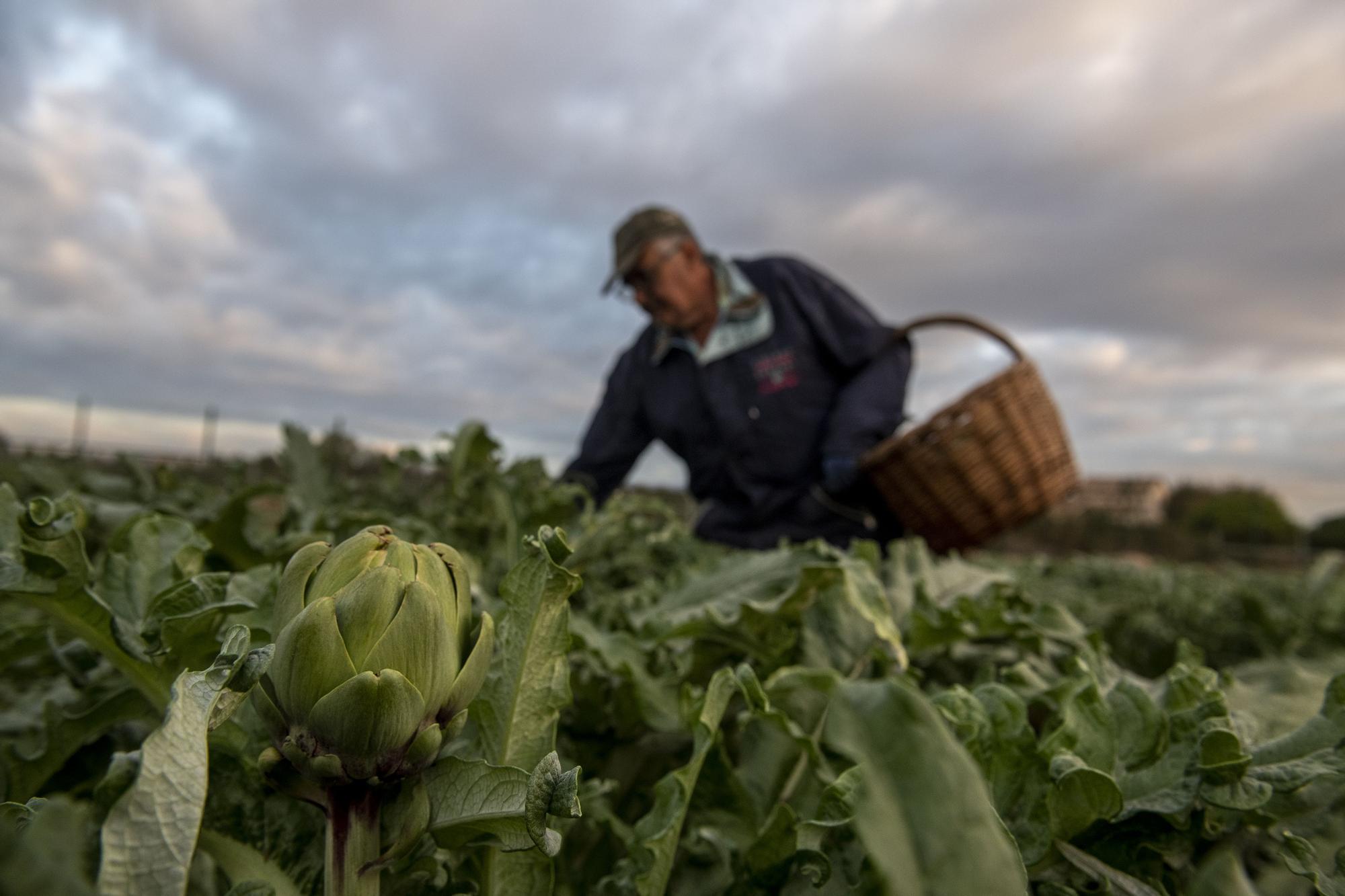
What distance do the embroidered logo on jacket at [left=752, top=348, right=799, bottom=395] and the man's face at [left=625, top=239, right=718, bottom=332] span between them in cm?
35

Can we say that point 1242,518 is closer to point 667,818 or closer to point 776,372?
point 776,372

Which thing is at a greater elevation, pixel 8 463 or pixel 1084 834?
pixel 8 463

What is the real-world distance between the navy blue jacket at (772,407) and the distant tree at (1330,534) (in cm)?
2208

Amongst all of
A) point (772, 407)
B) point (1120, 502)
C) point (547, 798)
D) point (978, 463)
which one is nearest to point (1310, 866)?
point (547, 798)

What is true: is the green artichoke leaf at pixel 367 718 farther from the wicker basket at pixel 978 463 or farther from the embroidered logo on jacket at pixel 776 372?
the embroidered logo on jacket at pixel 776 372

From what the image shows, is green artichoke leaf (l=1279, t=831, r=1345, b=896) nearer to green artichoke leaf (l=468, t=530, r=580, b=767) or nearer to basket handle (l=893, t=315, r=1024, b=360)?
green artichoke leaf (l=468, t=530, r=580, b=767)

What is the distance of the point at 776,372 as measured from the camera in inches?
130

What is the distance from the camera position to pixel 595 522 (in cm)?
115

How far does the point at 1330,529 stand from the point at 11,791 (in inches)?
1019

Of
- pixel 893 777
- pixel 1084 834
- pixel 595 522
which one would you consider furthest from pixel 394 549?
pixel 595 522

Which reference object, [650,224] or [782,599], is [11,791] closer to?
[782,599]

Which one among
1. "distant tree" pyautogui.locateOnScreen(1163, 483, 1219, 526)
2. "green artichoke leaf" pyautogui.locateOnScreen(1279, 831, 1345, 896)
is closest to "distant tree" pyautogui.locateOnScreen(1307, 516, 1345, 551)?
"distant tree" pyautogui.locateOnScreen(1163, 483, 1219, 526)

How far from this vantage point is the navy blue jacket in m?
3.19

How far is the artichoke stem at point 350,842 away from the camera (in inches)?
15.5
